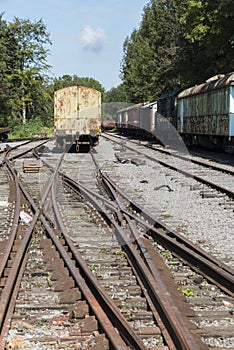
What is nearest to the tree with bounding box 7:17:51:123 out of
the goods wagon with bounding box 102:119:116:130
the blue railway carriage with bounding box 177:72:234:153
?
the goods wagon with bounding box 102:119:116:130

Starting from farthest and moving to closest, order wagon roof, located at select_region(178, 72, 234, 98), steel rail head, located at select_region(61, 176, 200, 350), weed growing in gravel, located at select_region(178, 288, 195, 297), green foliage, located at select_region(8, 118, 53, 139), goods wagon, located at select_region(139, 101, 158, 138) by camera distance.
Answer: green foliage, located at select_region(8, 118, 53, 139)
goods wagon, located at select_region(139, 101, 158, 138)
wagon roof, located at select_region(178, 72, 234, 98)
weed growing in gravel, located at select_region(178, 288, 195, 297)
steel rail head, located at select_region(61, 176, 200, 350)

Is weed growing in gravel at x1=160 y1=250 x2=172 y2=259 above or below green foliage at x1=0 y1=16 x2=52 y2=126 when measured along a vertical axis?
below

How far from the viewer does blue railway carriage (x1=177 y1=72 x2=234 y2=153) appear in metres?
19.4

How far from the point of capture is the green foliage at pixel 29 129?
54.5 metres

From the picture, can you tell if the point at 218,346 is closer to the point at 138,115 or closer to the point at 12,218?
the point at 12,218

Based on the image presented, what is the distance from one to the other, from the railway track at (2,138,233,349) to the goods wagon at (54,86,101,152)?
16033 millimetres

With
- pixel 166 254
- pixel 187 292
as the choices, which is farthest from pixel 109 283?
pixel 166 254

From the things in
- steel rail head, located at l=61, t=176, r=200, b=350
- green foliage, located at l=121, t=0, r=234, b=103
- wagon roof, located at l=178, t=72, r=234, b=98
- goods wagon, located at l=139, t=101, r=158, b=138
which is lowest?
steel rail head, located at l=61, t=176, r=200, b=350

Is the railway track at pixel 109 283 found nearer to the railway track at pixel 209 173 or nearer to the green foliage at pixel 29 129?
the railway track at pixel 209 173

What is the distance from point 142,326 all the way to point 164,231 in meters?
3.63

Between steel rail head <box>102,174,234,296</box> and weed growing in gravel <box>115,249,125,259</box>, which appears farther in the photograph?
weed growing in gravel <box>115,249,125,259</box>

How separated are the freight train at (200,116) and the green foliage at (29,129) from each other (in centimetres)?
1851

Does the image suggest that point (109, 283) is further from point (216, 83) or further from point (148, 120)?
point (148, 120)

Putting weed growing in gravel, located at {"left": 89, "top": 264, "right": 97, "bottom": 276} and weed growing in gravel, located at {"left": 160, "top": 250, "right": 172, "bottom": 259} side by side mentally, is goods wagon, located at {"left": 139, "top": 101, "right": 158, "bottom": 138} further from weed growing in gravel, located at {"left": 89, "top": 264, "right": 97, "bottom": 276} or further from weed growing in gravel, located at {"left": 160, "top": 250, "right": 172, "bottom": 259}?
weed growing in gravel, located at {"left": 89, "top": 264, "right": 97, "bottom": 276}
